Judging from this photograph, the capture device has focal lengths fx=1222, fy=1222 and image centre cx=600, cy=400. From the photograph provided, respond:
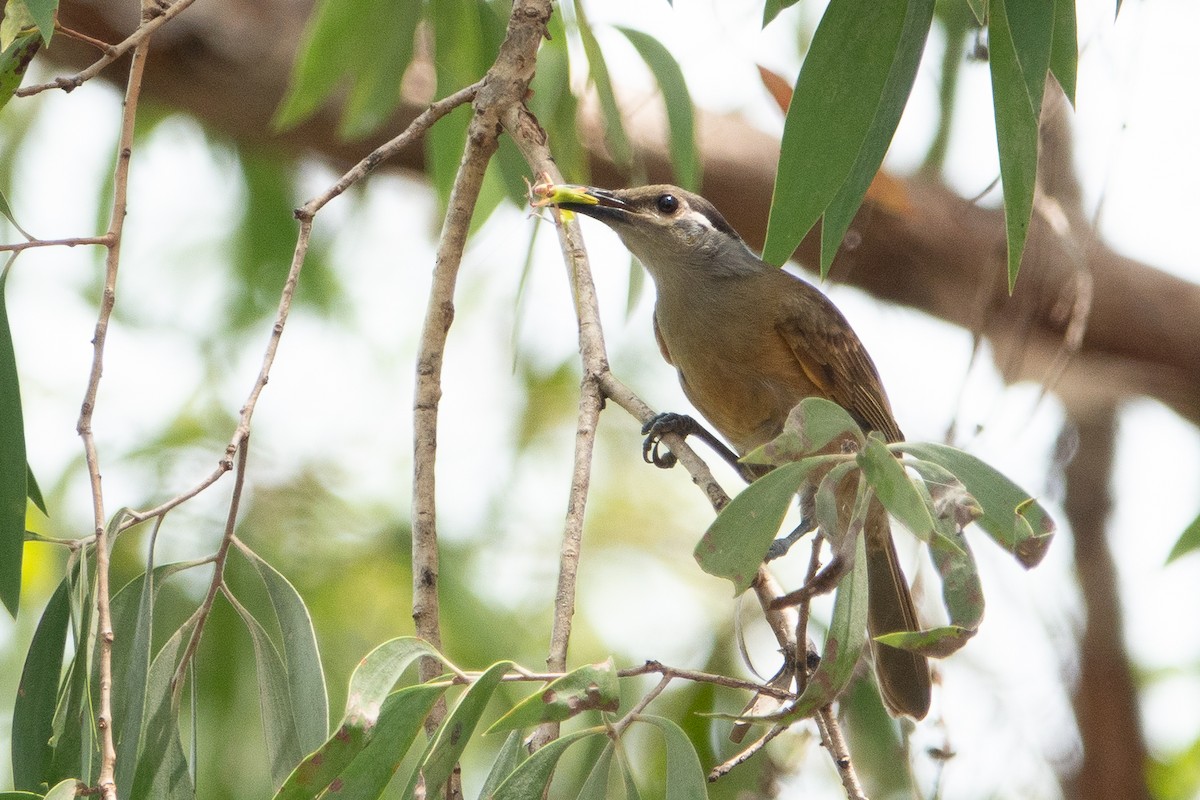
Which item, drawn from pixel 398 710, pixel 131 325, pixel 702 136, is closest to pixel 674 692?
pixel 702 136

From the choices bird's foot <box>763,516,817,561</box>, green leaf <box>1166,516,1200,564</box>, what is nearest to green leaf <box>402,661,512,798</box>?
bird's foot <box>763,516,817,561</box>

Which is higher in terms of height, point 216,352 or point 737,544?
point 216,352

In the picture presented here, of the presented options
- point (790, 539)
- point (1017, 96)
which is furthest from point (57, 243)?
point (790, 539)

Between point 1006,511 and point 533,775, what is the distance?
2.52ft

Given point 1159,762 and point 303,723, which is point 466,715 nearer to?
point 303,723

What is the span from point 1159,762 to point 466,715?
17.1 feet

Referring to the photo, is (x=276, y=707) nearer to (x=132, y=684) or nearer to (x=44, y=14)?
(x=132, y=684)

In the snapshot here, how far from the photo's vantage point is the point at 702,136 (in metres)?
5.23

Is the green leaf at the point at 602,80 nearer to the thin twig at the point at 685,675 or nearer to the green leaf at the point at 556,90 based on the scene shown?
the green leaf at the point at 556,90

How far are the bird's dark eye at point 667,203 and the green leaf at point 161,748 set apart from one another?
1.99 metres

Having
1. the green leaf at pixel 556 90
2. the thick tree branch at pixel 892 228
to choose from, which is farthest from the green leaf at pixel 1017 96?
the thick tree branch at pixel 892 228

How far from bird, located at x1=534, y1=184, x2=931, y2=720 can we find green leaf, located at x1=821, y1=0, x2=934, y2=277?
1.27m

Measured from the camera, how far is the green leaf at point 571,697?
1681 mm

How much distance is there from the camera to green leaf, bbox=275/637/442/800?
1647 mm
